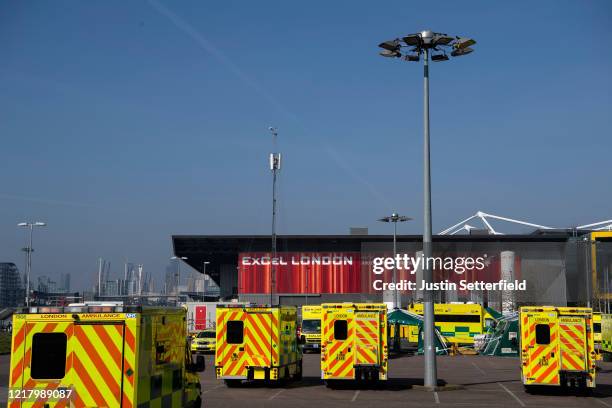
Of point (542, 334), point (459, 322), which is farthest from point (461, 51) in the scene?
point (459, 322)

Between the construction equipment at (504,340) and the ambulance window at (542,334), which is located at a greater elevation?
the ambulance window at (542,334)

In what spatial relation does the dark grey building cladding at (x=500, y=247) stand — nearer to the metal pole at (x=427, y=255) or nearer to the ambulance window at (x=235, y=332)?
the ambulance window at (x=235, y=332)

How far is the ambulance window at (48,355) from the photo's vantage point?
1102 centimetres

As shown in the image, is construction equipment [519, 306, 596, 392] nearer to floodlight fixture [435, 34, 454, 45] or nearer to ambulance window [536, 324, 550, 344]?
ambulance window [536, 324, 550, 344]

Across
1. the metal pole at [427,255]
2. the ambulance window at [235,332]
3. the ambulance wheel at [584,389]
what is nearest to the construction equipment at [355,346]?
the metal pole at [427,255]

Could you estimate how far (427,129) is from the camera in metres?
24.8

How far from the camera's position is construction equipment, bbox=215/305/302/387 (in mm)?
24078

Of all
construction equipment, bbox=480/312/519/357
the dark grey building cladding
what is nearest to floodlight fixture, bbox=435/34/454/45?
construction equipment, bbox=480/312/519/357

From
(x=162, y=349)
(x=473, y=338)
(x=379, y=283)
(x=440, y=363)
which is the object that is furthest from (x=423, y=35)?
(x=379, y=283)

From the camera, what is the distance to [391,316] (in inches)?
1806

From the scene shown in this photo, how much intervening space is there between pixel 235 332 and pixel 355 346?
370 centimetres

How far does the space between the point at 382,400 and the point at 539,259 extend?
9073 cm

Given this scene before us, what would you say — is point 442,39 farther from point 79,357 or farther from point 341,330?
point 79,357

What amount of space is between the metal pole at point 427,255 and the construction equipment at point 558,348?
8.69 feet
